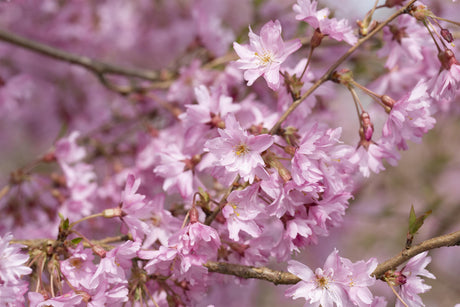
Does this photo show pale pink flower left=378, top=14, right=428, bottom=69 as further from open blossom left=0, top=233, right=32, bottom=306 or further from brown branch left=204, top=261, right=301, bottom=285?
open blossom left=0, top=233, right=32, bottom=306

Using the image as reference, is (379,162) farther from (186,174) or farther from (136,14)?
(136,14)

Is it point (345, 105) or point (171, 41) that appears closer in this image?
point (171, 41)

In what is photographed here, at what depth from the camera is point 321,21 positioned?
1.23 metres

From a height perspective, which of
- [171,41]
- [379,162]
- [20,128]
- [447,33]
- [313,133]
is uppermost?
[447,33]

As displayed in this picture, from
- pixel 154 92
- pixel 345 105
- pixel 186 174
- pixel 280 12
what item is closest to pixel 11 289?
pixel 186 174

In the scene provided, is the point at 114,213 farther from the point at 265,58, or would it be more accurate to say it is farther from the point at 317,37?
the point at 317,37

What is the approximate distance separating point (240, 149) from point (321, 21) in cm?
42

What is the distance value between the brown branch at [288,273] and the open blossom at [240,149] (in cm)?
25

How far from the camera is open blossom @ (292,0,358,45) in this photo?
1215 mm

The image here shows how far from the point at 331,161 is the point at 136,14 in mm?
2908

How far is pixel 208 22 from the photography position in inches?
89.1

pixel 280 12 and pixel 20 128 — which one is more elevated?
pixel 280 12

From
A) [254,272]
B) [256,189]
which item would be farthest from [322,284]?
[256,189]

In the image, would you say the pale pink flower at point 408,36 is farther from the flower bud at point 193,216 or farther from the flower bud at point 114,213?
the flower bud at point 114,213
